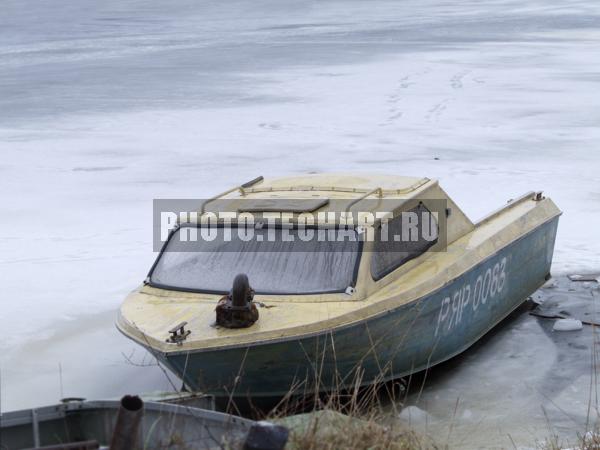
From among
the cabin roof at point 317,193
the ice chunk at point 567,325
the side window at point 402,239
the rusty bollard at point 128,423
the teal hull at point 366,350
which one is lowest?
the ice chunk at point 567,325

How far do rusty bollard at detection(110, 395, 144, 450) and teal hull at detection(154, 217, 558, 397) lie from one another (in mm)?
1645

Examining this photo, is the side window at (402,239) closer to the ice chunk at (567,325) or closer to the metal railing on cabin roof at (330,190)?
the metal railing on cabin roof at (330,190)

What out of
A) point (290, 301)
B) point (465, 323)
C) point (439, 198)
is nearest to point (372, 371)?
point (290, 301)

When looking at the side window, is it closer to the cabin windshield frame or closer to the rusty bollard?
the cabin windshield frame

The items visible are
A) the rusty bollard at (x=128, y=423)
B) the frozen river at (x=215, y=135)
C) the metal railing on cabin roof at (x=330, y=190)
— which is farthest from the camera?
the frozen river at (x=215, y=135)

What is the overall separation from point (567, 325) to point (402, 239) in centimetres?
185

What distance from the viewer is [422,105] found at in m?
18.5

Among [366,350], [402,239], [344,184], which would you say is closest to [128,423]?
[366,350]

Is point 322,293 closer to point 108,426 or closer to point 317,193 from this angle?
point 317,193

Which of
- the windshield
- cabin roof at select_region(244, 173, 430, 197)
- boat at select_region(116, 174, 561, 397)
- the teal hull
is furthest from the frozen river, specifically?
cabin roof at select_region(244, 173, 430, 197)

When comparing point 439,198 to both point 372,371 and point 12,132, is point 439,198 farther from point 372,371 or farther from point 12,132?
point 12,132

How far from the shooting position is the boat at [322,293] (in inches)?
240

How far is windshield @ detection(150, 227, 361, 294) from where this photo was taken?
21.9 feet

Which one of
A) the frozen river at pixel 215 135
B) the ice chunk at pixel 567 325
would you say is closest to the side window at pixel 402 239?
the ice chunk at pixel 567 325
